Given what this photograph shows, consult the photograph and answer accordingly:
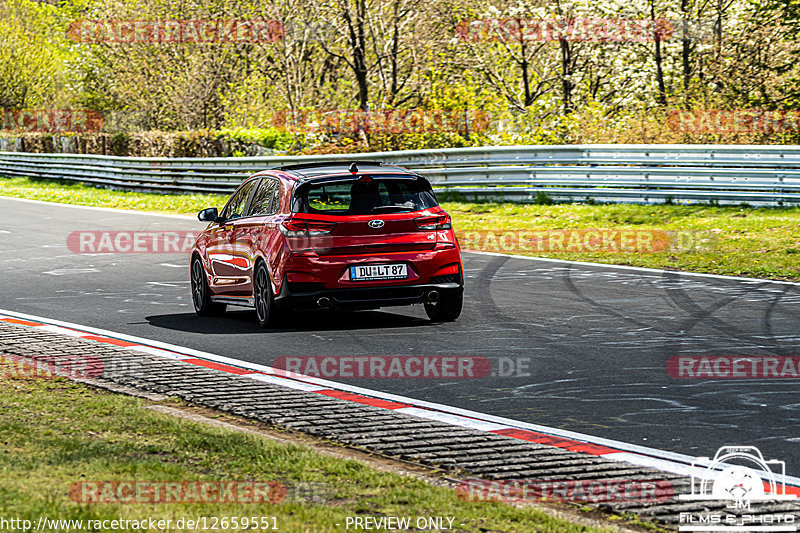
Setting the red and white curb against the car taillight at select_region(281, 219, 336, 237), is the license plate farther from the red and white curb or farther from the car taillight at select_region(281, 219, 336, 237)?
the red and white curb

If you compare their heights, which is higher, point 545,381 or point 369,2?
point 369,2

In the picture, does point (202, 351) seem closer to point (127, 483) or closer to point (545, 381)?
point (545, 381)

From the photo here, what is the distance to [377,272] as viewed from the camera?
35.6 feet

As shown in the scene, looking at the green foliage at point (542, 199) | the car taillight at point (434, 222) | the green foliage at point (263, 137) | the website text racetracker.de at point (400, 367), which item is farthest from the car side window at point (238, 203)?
the green foliage at point (263, 137)

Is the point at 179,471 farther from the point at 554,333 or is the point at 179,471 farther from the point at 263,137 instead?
the point at 263,137

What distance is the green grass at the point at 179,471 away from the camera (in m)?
4.88

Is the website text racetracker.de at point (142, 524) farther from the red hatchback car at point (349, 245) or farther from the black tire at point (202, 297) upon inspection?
the black tire at point (202, 297)

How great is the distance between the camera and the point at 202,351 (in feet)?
32.6

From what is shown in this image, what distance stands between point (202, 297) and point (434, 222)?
9.65 feet

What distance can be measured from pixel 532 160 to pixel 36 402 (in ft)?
55.0

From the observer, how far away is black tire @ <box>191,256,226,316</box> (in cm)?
1251

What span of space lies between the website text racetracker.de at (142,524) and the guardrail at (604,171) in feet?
54.0

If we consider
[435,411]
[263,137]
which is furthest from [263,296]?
[263,137]

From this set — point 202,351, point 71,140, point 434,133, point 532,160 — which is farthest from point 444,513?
point 71,140
